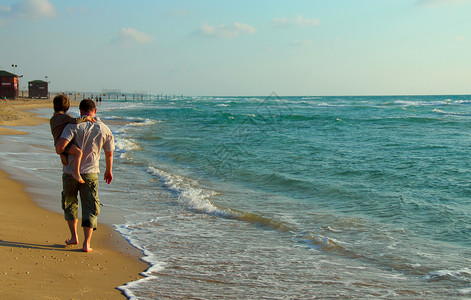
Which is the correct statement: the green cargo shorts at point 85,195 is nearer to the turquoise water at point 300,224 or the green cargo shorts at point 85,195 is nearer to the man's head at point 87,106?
the man's head at point 87,106

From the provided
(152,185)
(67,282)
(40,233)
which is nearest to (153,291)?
(67,282)

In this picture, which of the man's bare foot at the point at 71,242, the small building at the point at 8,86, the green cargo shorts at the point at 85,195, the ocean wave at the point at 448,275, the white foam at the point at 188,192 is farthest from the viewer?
the small building at the point at 8,86

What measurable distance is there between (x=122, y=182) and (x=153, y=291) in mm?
6421

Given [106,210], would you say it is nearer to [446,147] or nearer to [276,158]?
[276,158]

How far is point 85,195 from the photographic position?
471 cm

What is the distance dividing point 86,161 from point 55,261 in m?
1.10

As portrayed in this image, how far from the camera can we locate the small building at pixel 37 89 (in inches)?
2482

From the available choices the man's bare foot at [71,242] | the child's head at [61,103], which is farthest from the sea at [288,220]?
the child's head at [61,103]

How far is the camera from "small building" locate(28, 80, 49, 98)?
6303 centimetres

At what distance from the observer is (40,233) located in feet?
17.8

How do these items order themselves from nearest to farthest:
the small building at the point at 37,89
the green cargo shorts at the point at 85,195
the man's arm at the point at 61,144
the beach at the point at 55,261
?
the beach at the point at 55,261, the man's arm at the point at 61,144, the green cargo shorts at the point at 85,195, the small building at the point at 37,89

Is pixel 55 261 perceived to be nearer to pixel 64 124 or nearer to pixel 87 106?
pixel 64 124

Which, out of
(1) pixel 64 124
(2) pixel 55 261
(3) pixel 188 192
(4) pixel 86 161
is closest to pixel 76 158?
(4) pixel 86 161

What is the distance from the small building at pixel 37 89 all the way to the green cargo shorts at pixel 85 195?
6550cm
